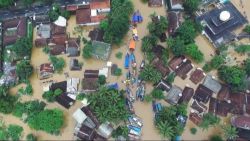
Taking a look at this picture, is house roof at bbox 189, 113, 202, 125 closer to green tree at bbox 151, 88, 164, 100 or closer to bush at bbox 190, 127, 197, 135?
bush at bbox 190, 127, 197, 135

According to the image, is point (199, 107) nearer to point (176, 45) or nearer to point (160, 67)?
point (160, 67)

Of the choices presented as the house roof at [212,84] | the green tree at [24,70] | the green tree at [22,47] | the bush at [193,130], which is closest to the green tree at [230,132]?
the bush at [193,130]

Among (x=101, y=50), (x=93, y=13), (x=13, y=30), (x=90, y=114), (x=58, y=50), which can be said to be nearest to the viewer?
(x=90, y=114)

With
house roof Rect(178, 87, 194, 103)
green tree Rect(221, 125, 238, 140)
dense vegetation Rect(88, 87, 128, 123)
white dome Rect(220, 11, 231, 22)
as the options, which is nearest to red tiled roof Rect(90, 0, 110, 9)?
dense vegetation Rect(88, 87, 128, 123)

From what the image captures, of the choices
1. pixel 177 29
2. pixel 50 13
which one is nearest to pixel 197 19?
pixel 177 29

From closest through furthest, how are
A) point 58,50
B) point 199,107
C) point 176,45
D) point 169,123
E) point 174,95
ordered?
point 169,123
point 199,107
point 174,95
point 176,45
point 58,50

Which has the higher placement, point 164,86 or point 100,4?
point 100,4

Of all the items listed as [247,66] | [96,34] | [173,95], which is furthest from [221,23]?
[96,34]
